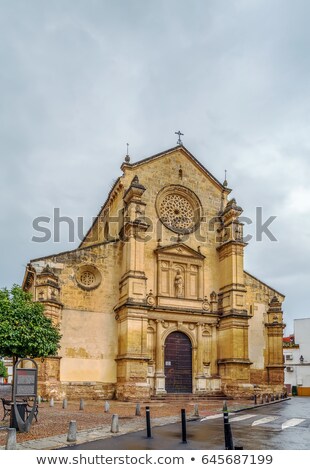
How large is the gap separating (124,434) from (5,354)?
304 inches

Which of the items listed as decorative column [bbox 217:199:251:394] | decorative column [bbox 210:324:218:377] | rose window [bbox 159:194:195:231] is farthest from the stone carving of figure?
rose window [bbox 159:194:195:231]

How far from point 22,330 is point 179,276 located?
14.4 meters

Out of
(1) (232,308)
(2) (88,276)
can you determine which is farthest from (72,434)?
(1) (232,308)

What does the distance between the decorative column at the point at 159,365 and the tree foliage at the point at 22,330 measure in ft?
35.3

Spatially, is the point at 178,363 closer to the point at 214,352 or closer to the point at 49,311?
the point at 214,352

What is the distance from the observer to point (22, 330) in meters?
19.0

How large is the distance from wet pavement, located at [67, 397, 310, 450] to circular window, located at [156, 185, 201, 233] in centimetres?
1724

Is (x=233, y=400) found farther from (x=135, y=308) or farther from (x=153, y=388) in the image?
(x=135, y=308)

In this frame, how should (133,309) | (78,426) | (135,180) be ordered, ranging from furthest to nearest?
(135,180), (133,309), (78,426)

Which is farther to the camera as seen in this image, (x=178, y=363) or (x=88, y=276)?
(x=178, y=363)

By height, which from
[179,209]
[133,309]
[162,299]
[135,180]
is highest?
[135,180]

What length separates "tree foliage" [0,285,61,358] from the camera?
61.4 feet

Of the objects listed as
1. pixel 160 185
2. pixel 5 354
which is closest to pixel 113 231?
pixel 160 185

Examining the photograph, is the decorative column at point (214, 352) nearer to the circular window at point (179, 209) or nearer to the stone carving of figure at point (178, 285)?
the stone carving of figure at point (178, 285)
